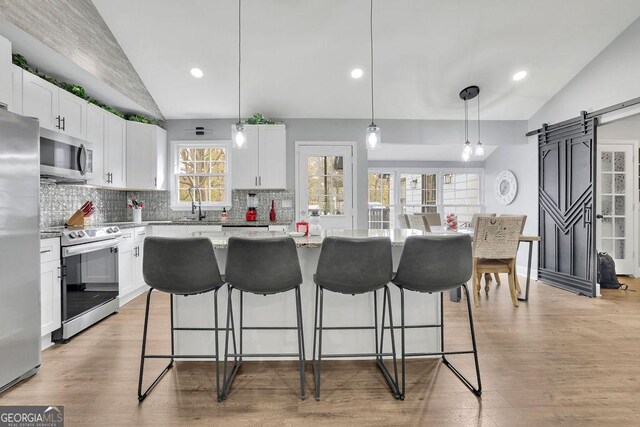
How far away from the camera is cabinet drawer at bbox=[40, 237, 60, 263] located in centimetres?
258

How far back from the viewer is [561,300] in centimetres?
401

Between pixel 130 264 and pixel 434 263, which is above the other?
pixel 434 263

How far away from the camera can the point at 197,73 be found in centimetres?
416

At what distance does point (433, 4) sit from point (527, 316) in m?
3.36

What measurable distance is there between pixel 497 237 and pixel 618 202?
2.96 meters

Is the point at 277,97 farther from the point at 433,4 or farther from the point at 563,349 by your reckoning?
the point at 563,349

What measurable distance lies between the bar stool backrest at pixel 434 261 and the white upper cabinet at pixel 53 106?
127 inches

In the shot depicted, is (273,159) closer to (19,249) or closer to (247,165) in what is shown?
(247,165)

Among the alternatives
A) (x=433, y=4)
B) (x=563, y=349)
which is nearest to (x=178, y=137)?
(x=433, y=4)

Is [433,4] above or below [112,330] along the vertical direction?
above

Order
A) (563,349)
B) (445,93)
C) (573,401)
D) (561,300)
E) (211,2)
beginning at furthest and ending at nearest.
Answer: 1. (445,93)
2. (561,300)
3. (211,2)
4. (563,349)
5. (573,401)

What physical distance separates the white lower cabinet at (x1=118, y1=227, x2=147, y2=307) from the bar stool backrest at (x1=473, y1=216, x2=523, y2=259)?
13.1 feet

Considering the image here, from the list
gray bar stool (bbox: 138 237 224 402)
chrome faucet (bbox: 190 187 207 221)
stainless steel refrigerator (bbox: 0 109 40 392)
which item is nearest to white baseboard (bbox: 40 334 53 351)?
stainless steel refrigerator (bbox: 0 109 40 392)

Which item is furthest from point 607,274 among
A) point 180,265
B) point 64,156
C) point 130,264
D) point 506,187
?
point 64,156
